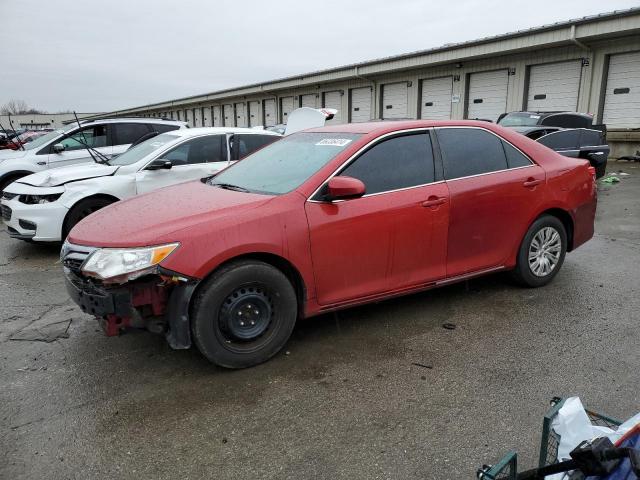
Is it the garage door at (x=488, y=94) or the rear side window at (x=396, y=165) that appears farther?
the garage door at (x=488, y=94)

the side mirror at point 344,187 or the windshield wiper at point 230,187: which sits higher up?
the side mirror at point 344,187

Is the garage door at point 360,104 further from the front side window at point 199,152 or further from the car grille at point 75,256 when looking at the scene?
the car grille at point 75,256

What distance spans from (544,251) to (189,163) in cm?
478

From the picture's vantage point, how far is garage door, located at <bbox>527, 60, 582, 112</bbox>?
16.8 metres

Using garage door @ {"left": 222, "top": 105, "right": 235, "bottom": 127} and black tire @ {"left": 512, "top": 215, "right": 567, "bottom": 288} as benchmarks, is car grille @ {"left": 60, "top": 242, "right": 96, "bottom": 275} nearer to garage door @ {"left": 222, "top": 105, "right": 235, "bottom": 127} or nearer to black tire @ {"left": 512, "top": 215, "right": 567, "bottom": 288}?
black tire @ {"left": 512, "top": 215, "right": 567, "bottom": 288}

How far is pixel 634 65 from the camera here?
1520 centimetres

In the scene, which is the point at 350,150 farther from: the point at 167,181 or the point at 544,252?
the point at 167,181

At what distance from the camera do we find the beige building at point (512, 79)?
15438 mm

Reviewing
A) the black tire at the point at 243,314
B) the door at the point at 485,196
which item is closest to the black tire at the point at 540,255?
the door at the point at 485,196

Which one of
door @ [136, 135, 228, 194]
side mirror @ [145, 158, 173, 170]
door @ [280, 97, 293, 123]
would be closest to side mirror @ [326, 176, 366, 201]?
door @ [136, 135, 228, 194]

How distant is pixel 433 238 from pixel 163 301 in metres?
2.11

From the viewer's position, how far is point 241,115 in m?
38.8

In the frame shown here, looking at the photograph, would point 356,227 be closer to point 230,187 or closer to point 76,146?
point 230,187

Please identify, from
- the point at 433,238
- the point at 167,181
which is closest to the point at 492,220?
the point at 433,238
